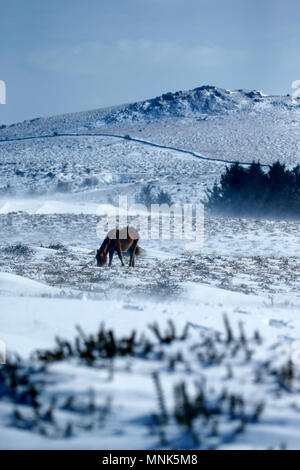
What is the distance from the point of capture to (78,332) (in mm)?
2863

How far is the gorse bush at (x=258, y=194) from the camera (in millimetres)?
25159

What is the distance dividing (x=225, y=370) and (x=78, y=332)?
1010 millimetres

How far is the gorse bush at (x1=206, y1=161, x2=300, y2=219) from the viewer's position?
25159 mm

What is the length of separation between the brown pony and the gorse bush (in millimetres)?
15955

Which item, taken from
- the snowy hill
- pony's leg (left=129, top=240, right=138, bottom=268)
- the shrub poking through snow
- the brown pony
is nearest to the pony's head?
the brown pony

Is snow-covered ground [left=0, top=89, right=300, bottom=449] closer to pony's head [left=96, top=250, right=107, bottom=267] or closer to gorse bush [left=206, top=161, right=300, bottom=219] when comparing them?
pony's head [left=96, top=250, right=107, bottom=267]

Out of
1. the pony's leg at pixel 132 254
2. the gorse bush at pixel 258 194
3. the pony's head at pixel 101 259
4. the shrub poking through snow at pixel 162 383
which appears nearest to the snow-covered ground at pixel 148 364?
the shrub poking through snow at pixel 162 383

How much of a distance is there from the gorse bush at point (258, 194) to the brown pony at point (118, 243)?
1596 cm

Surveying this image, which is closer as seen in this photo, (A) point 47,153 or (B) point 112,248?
A: (B) point 112,248

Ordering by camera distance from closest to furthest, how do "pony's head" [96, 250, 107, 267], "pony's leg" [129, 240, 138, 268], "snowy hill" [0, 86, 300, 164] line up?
"pony's head" [96, 250, 107, 267] → "pony's leg" [129, 240, 138, 268] → "snowy hill" [0, 86, 300, 164]

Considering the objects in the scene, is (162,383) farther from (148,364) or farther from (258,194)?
(258,194)

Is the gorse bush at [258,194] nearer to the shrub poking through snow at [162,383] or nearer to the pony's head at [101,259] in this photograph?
the pony's head at [101,259]

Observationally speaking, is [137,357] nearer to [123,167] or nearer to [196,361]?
[196,361]
